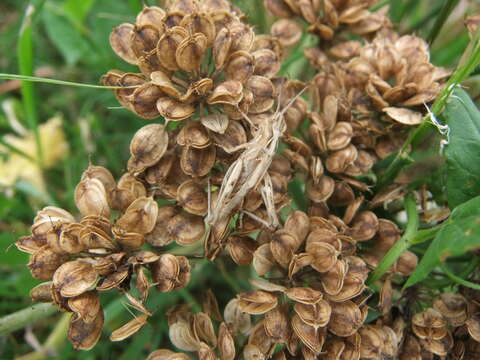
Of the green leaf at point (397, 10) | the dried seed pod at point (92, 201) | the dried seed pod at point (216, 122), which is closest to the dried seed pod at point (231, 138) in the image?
the dried seed pod at point (216, 122)

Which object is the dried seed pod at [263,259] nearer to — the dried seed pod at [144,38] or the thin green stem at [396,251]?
the thin green stem at [396,251]

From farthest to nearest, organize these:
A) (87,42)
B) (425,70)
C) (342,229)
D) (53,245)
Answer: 1. (87,42)
2. (425,70)
3. (342,229)
4. (53,245)

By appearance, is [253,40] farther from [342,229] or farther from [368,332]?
[368,332]

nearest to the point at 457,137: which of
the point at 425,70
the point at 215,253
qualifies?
Result: the point at 425,70

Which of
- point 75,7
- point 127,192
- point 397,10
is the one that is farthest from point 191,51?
point 75,7

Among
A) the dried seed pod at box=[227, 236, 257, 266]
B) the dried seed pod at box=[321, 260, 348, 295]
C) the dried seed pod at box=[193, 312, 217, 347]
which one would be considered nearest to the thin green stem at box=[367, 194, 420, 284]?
the dried seed pod at box=[321, 260, 348, 295]

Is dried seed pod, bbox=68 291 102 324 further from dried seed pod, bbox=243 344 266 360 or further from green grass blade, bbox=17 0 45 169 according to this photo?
green grass blade, bbox=17 0 45 169

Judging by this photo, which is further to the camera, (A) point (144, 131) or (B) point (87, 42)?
(B) point (87, 42)
